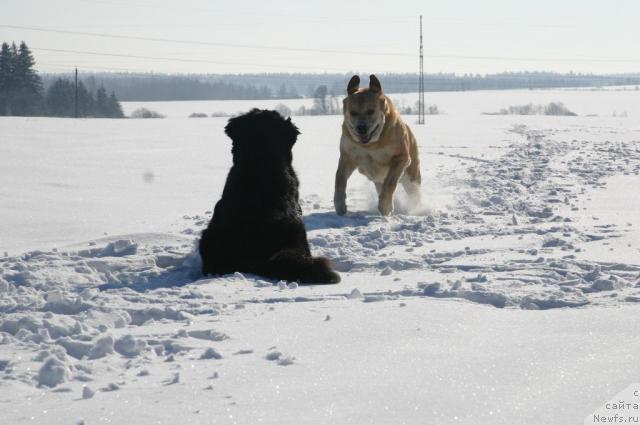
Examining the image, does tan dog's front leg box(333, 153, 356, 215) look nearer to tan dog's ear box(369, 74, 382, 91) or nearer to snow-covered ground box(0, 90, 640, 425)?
snow-covered ground box(0, 90, 640, 425)

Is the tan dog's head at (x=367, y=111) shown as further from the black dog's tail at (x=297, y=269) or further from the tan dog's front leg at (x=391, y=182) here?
the black dog's tail at (x=297, y=269)

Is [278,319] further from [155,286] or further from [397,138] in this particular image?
[397,138]

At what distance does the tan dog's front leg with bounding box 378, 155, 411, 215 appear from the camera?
908 cm

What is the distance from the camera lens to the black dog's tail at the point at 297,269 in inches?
216

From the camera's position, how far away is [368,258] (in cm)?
639

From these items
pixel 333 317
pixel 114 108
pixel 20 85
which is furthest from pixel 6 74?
pixel 333 317

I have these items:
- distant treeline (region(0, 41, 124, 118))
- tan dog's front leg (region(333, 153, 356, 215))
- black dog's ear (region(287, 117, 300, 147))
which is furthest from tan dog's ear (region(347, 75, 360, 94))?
distant treeline (region(0, 41, 124, 118))

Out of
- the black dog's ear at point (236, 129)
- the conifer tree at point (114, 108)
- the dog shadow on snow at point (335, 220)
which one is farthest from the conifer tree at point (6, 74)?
the black dog's ear at point (236, 129)

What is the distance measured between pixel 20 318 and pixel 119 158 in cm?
1151

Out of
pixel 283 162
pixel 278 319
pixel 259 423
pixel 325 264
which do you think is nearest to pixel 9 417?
pixel 259 423

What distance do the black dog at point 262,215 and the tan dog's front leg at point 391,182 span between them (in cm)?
277

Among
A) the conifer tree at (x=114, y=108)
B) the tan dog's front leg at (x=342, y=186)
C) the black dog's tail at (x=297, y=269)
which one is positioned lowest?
the black dog's tail at (x=297, y=269)

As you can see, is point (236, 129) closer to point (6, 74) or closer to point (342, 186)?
point (342, 186)

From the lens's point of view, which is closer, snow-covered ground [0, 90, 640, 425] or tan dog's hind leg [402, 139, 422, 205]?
snow-covered ground [0, 90, 640, 425]
